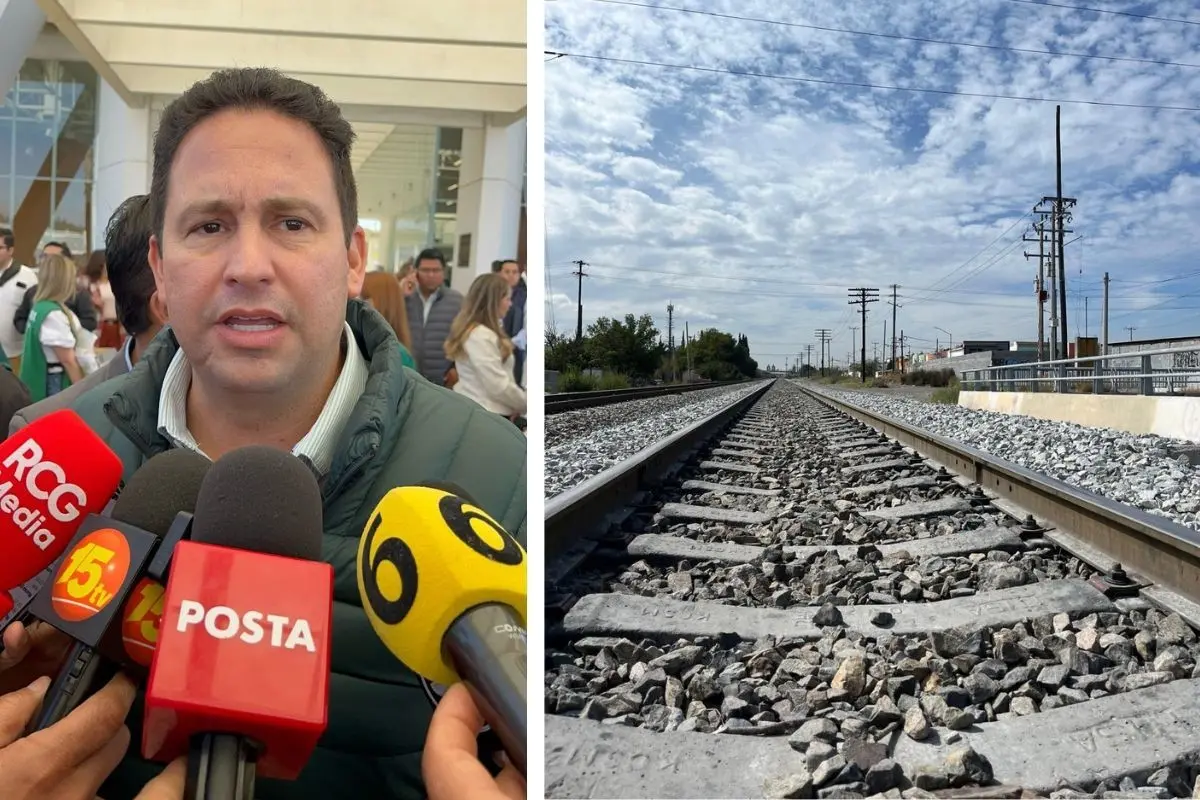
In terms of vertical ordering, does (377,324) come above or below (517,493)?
above

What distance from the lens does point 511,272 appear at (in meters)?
3.38

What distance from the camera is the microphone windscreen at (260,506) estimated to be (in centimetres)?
83

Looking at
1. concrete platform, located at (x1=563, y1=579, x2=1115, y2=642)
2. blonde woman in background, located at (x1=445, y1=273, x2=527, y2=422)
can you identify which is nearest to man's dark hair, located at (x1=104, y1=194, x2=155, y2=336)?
concrete platform, located at (x1=563, y1=579, x2=1115, y2=642)

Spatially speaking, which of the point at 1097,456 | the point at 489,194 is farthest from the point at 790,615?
the point at 1097,456

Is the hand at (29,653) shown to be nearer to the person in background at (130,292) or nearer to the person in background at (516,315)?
the person in background at (130,292)

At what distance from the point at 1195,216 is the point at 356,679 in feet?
12.9

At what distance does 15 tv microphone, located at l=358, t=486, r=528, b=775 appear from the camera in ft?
2.69

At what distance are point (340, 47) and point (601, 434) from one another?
11.5ft

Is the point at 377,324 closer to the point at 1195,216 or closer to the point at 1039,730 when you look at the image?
the point at 1039,730

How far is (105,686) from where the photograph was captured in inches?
33.0

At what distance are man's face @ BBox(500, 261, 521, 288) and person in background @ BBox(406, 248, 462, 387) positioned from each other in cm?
19

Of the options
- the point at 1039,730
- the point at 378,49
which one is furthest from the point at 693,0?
the point at 1039,730

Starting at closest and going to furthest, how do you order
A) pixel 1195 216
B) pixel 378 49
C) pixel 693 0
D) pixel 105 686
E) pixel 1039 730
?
pixel 105 686 < pixel 1039 730 < pixel 378 49 < pixel 693 0 < pixel 1195 216

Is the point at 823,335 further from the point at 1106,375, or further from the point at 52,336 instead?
the point at 1106,375
